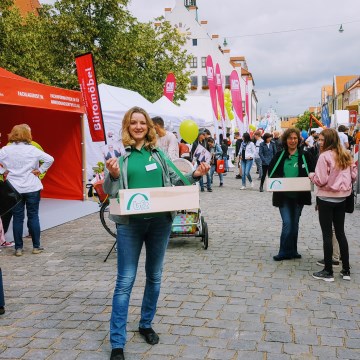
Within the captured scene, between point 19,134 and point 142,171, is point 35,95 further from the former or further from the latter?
point 142,171

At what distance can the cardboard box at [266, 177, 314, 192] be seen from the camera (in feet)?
18.2

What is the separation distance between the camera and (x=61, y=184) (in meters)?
10.8

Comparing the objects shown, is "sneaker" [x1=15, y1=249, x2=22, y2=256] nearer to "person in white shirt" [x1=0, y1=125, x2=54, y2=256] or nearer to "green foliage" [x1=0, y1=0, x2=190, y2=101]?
"person in white shirt" [x1=0, y1=125, x2=54, y2=256]

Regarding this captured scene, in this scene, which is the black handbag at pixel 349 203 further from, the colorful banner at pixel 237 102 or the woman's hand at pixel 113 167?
the colorful banner at pixel 237 102

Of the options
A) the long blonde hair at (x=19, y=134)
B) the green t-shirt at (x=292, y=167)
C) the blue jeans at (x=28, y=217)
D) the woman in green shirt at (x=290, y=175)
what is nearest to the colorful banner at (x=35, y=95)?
the long blonde hair at (x=19, y=134)

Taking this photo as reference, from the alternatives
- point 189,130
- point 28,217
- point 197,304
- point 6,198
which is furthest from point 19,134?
point 189,130

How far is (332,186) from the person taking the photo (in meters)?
4.85

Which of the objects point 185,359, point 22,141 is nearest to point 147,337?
point 185,359

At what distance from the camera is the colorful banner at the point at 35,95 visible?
23.6 feet

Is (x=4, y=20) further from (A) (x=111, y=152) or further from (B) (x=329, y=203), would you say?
(B) (x=329, y=203)

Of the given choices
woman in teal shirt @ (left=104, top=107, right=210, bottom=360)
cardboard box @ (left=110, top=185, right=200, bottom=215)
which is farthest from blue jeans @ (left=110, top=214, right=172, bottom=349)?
cardboard box @ (left=110, top=185, right=200, bottom=215)

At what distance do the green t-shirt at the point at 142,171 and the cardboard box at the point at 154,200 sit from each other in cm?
7

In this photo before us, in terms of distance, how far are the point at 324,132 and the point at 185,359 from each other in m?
3.02

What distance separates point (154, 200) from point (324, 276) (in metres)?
2.80
